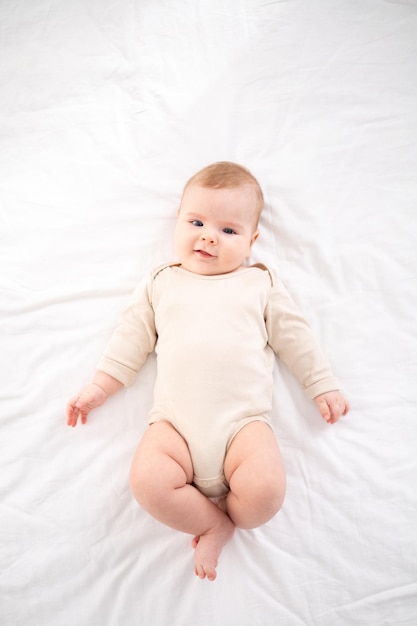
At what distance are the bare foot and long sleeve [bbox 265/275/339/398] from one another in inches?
15.1

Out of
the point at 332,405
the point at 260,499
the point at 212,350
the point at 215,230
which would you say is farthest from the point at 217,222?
the point at 260,499

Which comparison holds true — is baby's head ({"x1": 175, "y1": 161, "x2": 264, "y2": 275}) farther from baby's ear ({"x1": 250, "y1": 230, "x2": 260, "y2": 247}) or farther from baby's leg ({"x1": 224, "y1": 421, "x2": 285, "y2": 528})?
baby's leg ({"x1": 224, "y1": 421, "x2": 285, "y2": 528})

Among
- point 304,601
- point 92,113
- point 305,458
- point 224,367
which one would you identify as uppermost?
point 92,113

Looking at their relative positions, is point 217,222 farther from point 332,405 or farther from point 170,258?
point 332,405

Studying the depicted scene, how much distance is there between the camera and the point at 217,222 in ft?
4.08

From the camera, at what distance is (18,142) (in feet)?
4.83

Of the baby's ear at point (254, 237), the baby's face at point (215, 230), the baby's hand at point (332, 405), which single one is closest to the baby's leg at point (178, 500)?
the baby's hand at point (332, 405)

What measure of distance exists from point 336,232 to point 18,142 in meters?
1.01

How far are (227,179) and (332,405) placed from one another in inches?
25.2

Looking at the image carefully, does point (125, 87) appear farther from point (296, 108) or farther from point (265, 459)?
point (265, 459)

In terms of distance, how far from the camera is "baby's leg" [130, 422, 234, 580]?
1.01m

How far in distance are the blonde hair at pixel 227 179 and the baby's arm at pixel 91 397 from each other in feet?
1.84

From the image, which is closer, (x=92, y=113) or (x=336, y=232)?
(x=336, y=232)

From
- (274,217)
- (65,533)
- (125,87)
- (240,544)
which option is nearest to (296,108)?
(274,217)
